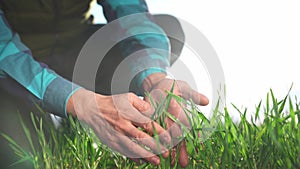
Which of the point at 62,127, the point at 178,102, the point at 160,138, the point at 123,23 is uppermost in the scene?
the point at 123,23

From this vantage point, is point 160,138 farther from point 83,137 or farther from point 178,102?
point 83,137

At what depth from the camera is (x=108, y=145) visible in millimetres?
1211

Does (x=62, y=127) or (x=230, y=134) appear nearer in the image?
(x=230, y=134)

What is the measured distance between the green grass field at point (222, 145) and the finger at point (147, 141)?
0.03 metres

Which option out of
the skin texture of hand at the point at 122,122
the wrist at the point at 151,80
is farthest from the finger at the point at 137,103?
the wrist at the point at 151,80

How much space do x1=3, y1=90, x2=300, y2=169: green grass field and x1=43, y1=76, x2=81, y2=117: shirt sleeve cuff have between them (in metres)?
0.08

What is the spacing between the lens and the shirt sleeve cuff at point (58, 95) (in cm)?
129

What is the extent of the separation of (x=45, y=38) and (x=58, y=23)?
0.29 feet

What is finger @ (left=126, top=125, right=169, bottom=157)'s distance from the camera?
109 centimetres

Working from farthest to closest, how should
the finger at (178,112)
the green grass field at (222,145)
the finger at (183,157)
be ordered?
the finger at (178,112) < the finger at (183,157) < the green grass field at (222,145)

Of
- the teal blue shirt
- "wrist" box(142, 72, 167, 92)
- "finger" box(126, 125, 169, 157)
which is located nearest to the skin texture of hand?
"finger" box(126, 125, 169, 157)

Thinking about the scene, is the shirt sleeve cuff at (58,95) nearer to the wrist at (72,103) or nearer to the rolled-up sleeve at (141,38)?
the wrist at (72,103)

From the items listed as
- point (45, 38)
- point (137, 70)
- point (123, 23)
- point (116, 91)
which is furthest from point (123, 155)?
point (45, 38)

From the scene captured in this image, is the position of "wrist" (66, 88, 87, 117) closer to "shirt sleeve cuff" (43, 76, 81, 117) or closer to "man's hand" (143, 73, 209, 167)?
"shirt sleeve cuff" (43, 76, 81, 117)
